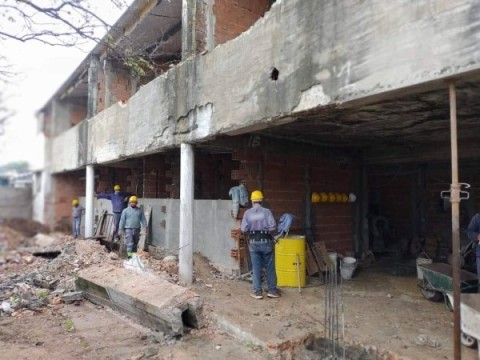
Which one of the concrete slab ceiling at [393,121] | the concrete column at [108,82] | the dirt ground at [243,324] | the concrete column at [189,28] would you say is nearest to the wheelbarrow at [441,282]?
the dirt ground at [243,324]

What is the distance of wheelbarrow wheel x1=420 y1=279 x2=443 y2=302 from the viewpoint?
6.48 metres

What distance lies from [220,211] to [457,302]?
529 cm

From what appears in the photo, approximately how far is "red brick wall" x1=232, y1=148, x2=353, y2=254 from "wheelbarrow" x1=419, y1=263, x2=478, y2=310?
278 cm

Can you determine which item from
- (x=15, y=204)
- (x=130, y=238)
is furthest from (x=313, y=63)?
(x=15, y=204)

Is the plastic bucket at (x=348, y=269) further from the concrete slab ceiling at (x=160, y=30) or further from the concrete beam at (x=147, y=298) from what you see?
the concrete slab ceiling at (x=160, y=30)

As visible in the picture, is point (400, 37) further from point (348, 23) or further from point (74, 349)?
point (74, 349)

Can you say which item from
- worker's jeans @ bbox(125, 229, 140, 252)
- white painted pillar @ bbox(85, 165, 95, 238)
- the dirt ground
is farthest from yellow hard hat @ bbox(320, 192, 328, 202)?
white painted pillar @ bbox(85, 165, 95, 238)

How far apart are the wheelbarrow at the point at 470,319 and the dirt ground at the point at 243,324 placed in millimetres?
121

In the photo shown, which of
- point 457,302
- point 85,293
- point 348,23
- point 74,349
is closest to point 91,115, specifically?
point 85,293

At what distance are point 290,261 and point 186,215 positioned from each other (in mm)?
2082

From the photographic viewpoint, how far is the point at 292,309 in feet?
20.2

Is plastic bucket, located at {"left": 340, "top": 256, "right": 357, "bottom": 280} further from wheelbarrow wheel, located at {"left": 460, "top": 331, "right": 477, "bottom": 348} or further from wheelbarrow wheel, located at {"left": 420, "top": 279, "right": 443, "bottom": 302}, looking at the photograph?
wheelbarrow wheel, located at {"left": 460, "top": 331, "right": 477, "bottom": 348}

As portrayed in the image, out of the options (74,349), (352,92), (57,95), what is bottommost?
(74,349)

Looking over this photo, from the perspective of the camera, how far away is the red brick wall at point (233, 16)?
24.7 ft
